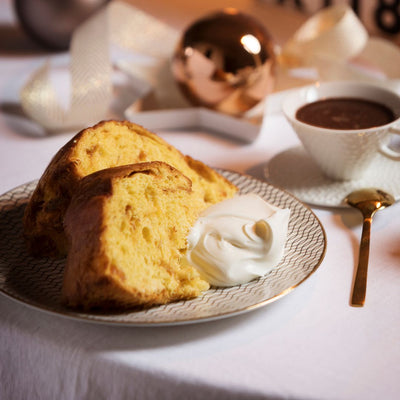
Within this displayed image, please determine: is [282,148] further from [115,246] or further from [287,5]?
[287,5]

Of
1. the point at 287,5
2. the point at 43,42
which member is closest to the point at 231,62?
the point at 43,42

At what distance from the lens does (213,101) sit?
1.61 metres

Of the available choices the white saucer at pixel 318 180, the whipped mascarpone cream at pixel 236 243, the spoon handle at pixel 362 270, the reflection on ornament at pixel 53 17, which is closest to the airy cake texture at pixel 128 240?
the whipped mascarpone cream at pixel 236 243

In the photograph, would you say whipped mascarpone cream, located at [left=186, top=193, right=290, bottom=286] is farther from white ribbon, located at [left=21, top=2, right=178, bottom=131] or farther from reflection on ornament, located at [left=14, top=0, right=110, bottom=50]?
reflection on ornament, located at [left=14, top=0, right=110, bottom=50]

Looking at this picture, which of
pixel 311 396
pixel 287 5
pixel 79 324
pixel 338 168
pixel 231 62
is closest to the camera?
pixel 311 396

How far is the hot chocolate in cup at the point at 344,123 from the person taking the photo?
1.17 meters

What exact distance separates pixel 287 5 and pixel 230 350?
7.11 feet

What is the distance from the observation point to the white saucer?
117 cm

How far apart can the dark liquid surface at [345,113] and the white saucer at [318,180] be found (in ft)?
0.34

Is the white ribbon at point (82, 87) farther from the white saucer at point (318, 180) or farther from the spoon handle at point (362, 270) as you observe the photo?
the spoon handle at point (362, 270)

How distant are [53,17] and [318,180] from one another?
1191 mm

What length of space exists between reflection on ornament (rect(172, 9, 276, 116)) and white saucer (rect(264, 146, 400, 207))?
0.32m

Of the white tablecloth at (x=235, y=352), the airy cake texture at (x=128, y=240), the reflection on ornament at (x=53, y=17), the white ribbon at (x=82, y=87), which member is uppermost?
the reflection on ornament at (x=53, y=17)

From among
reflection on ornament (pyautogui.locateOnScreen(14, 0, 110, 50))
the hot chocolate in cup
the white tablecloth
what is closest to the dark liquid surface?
the hot chocolate in cup
